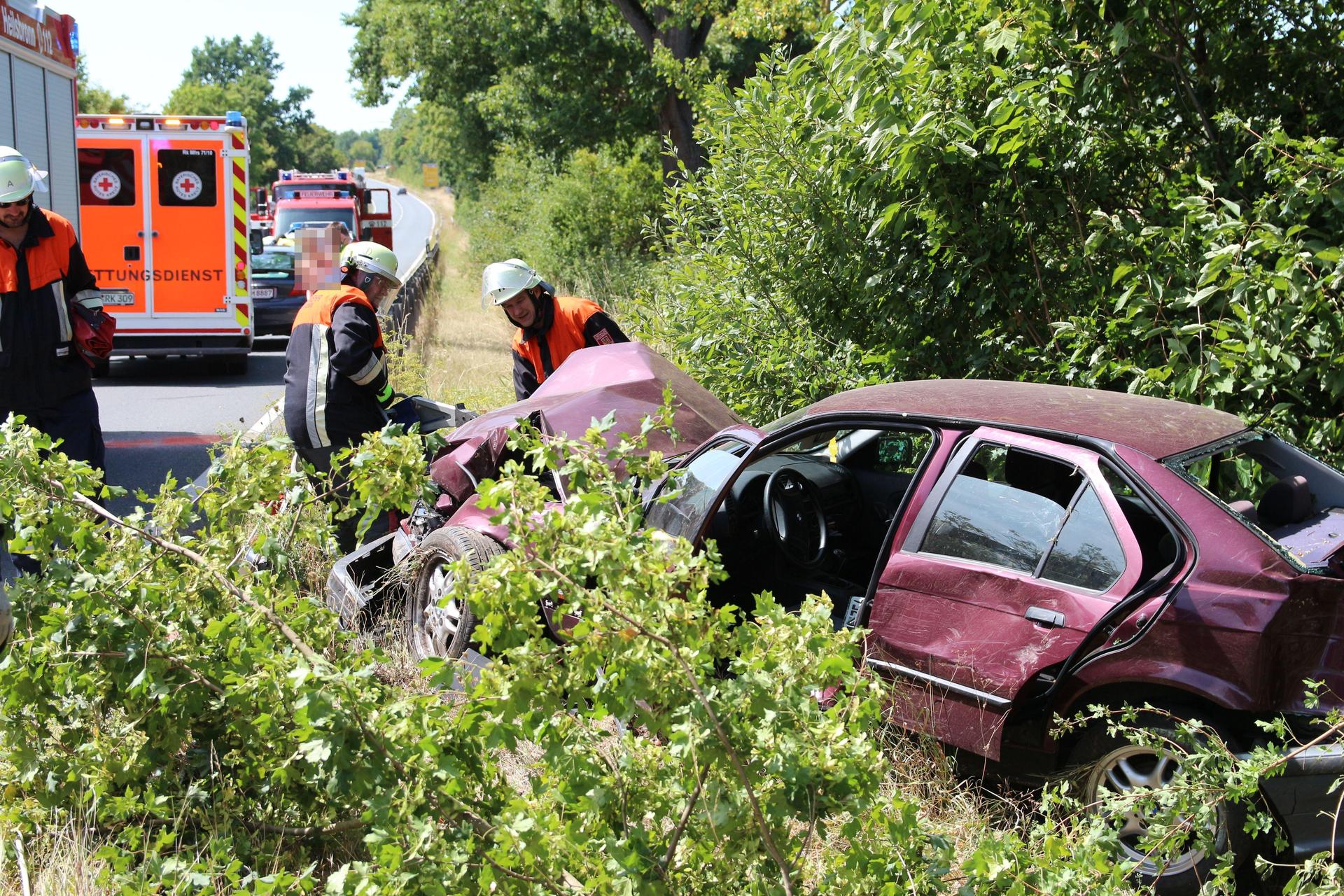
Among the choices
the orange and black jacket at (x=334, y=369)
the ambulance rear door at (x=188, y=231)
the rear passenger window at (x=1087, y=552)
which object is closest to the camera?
the rear passenger window at (x=1087, y=552)

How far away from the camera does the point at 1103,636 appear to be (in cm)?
335

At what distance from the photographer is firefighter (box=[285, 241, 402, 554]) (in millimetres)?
5664

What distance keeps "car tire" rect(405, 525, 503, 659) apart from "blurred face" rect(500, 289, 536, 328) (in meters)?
1.81

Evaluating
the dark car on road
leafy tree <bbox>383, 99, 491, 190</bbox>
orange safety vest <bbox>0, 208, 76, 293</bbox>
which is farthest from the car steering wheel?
leafy tree <bbox>383, 99, 491, 190</bbox>

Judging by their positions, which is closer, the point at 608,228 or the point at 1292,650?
the point at 1292,650

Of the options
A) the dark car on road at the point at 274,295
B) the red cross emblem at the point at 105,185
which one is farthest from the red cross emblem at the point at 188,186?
→ the dark car on road at the point at 274,295

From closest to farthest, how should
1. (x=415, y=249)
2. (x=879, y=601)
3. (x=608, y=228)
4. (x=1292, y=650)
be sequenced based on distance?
(x=1292, y=650), (x=879, y=601), (x=608, y=228), (x=415, y=249)

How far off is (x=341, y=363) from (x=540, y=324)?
50.9 inches

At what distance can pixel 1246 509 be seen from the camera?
11.7 feet

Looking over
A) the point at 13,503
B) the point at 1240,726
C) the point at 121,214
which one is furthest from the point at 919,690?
the point at 121,214

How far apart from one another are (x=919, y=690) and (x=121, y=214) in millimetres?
12894

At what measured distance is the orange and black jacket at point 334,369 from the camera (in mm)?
5656

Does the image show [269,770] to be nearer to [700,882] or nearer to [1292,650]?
[700,882]

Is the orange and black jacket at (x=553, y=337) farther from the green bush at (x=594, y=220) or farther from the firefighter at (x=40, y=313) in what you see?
the green bush at (x=594, y=220)
